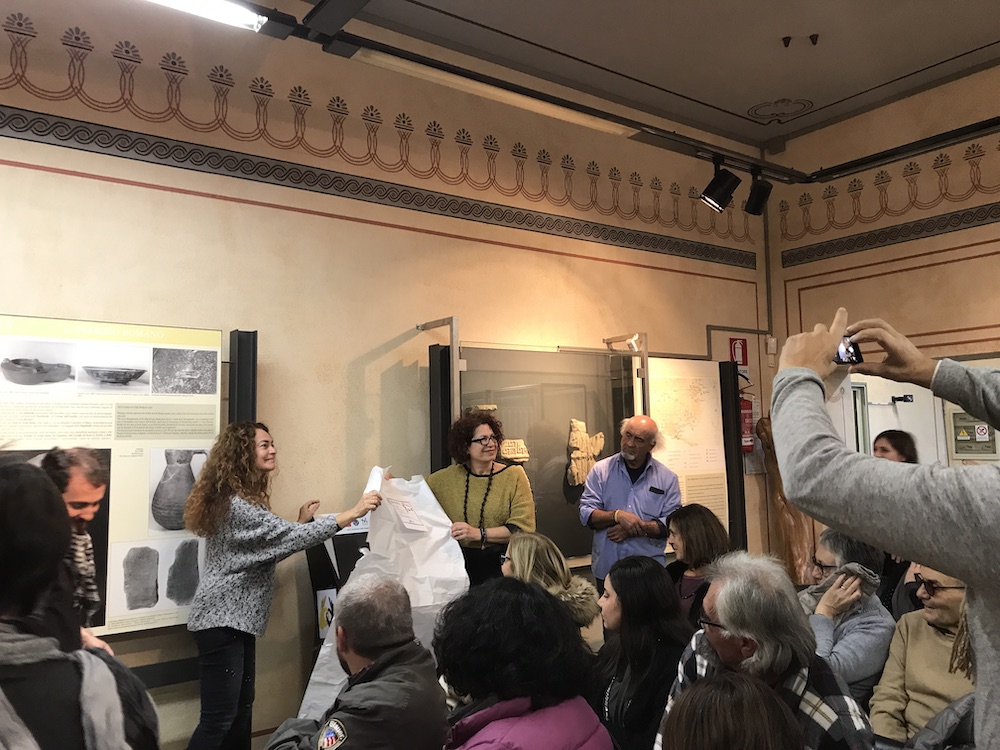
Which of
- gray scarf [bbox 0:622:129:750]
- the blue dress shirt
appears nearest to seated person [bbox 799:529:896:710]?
the blue dress shirt

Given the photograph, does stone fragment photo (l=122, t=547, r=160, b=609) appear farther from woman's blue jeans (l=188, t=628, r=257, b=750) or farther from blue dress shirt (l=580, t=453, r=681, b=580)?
blue dress shirt (l=580, t=453, r=681, b=580)

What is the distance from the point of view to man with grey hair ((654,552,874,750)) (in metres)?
1.44

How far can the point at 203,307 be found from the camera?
11.8 feet

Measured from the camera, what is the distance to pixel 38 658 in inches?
38.3

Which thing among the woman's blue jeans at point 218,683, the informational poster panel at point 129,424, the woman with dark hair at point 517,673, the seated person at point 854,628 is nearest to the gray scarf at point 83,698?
the woman with dark hair at point 517,673

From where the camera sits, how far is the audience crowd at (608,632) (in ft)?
3.03

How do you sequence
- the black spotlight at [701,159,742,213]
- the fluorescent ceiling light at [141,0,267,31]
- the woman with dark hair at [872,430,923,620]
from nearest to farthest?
the woman with dark hair at [872,430,923,620]
the fluorescent ceiling light at [141,0,267,31]
the black spotlight at [701,159,742,213]

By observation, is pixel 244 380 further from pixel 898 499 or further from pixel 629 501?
pixel 898 499

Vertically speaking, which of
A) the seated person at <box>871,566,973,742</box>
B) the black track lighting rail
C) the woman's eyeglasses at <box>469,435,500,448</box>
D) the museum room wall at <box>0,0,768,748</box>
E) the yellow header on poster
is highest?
the black track lighting rail

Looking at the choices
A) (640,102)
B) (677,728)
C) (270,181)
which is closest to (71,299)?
(270,181)

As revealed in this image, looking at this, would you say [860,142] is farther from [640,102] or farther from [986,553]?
[986,553]

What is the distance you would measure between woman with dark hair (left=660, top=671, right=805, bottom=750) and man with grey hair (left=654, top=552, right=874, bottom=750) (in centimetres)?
22

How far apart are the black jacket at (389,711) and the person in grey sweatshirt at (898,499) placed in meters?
1.02

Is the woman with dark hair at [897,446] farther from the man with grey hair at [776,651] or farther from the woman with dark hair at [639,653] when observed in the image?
the man with grey hair at [776,651]
